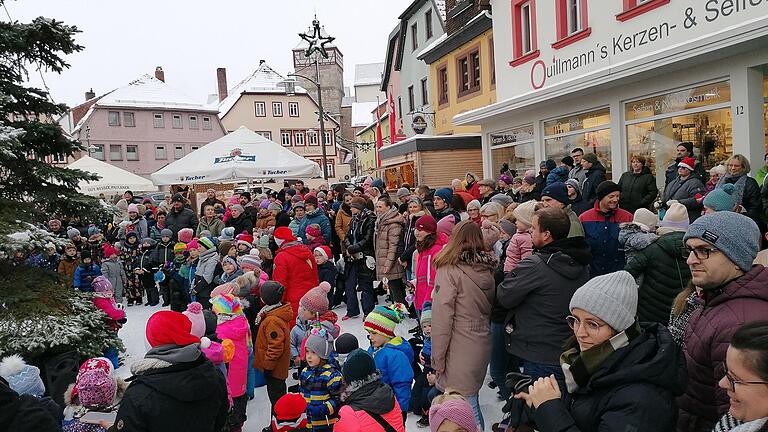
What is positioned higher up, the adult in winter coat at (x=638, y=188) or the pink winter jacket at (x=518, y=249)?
the adult in winter coat at (x=638, y=188)

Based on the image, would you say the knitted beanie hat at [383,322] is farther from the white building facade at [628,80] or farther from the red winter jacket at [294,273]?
the white building facade at [628,80]

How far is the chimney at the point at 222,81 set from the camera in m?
63.3

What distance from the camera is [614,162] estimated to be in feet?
37.4

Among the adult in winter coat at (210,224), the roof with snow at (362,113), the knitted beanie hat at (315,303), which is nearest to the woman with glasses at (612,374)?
the knitted beanie hat at (315,303)

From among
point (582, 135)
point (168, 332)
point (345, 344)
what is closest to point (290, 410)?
point (345, 344)

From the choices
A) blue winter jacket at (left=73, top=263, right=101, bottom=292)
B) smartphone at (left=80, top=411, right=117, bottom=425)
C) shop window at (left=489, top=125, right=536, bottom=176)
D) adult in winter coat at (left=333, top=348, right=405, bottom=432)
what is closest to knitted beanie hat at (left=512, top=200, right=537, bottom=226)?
adult in winter coat at (left=333, top=348, right=405, bottom=432)

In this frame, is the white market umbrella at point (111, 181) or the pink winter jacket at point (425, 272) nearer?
the pink winter jacket at point (425, 272)

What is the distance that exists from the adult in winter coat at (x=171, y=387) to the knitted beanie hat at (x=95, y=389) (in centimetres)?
32

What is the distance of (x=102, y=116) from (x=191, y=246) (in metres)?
42.7

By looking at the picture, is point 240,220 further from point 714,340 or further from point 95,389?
point 714,340

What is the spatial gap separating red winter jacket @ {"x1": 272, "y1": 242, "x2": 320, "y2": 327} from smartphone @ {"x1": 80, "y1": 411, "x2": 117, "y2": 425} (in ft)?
11.4

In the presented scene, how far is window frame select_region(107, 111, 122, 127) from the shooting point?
44938mm

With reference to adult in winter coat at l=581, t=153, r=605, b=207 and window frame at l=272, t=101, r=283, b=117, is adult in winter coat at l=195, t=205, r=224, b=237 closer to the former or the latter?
adult in winter coat at l=581, t=153, r=605, b=207

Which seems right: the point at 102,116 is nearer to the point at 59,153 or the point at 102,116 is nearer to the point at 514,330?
the point at 59,153
